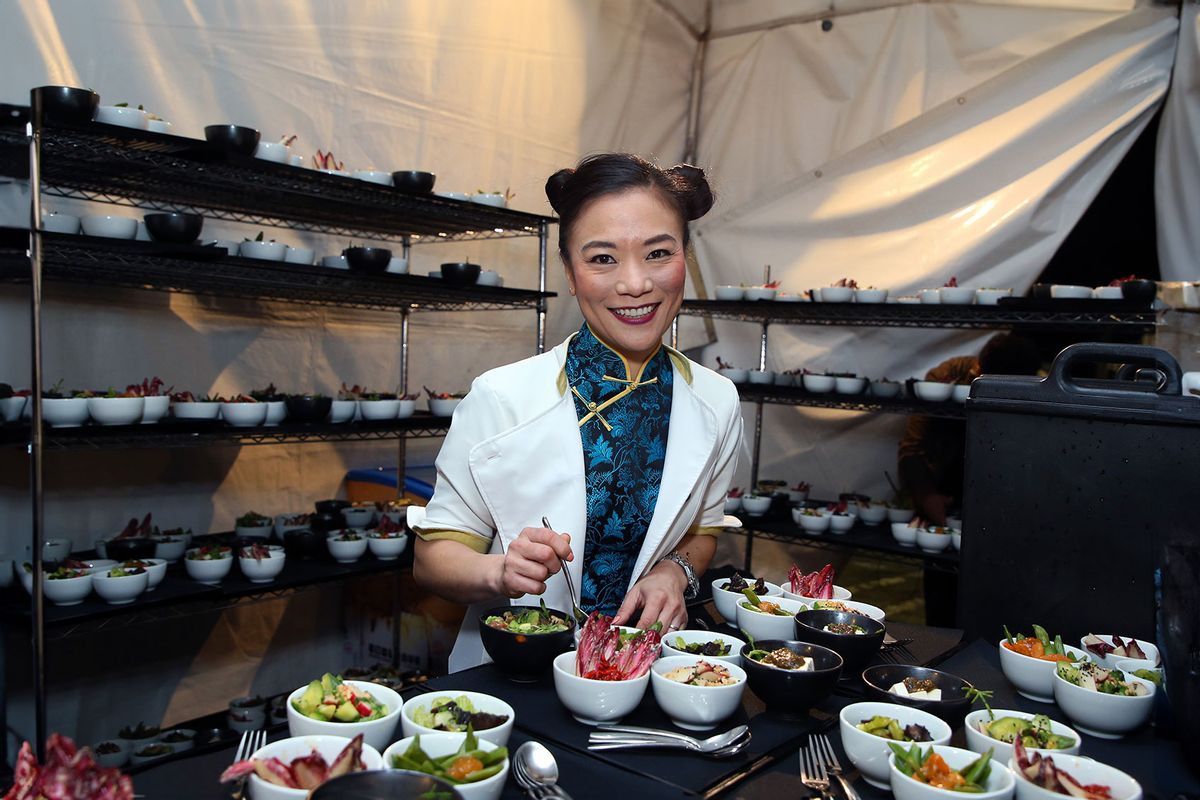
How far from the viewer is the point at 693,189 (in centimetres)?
197

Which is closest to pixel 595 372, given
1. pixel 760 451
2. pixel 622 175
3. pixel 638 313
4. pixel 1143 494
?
pixel 638 313

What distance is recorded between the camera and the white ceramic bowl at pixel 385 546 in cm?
356

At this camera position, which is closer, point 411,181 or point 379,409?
point 411,181

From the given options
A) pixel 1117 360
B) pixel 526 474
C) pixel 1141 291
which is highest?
pixel 1141 291

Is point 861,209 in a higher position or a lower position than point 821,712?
higher

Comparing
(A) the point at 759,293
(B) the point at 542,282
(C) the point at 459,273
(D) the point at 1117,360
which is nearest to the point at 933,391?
(A) the point at 759,293

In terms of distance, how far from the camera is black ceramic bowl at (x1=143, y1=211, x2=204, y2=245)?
9.04 ft

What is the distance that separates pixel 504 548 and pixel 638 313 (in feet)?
1.93

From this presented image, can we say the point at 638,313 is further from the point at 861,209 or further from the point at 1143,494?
the point at 861,209

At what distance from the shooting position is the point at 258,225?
3783 mm

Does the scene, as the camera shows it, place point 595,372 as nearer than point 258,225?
Yes

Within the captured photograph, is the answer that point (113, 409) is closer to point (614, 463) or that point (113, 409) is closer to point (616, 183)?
point (614, 463)

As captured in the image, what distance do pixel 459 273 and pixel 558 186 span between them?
1809 millimetres

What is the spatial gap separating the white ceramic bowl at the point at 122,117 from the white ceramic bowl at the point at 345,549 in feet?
5.31
